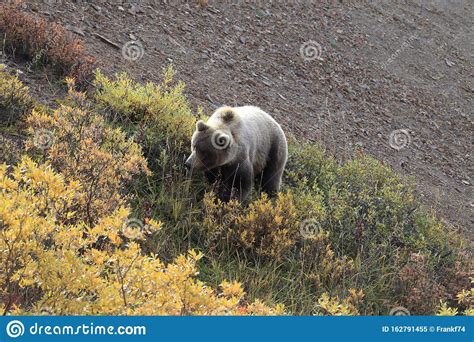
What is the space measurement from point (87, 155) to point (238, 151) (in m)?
1.89

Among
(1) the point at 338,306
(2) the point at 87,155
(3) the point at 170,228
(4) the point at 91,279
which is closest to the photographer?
(4) the point at 91,279

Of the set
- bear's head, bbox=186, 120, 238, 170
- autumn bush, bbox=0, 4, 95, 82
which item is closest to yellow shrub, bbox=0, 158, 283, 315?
bear's head, bbox=186, 120, 238, 170

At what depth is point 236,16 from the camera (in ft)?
45.1

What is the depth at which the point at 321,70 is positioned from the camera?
1378cm

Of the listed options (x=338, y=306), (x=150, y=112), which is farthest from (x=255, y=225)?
(x=338, y=306)

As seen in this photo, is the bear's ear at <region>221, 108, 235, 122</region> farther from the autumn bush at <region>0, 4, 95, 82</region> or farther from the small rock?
the small rock

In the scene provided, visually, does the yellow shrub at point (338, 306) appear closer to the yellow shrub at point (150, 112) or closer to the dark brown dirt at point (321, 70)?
the yellow shrub at point (150, 112)

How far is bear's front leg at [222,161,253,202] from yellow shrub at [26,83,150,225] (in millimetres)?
1169

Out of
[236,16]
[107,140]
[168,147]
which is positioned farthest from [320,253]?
[236,16]

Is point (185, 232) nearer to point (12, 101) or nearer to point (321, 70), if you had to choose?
point (12, 101)

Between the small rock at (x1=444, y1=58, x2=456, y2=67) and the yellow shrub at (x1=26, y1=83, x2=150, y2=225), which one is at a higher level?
the small rock at (x1=444, y1=58, x2=456, y2=67)

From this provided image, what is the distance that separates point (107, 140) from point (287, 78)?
22.8 ft

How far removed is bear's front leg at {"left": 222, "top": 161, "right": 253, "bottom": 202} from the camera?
6652 mm

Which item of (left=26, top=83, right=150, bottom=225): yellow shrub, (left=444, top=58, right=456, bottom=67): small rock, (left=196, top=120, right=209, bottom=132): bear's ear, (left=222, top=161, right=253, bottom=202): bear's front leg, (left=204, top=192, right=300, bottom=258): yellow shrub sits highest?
(left=444, top=58, right=456, bottom=67): small rock
